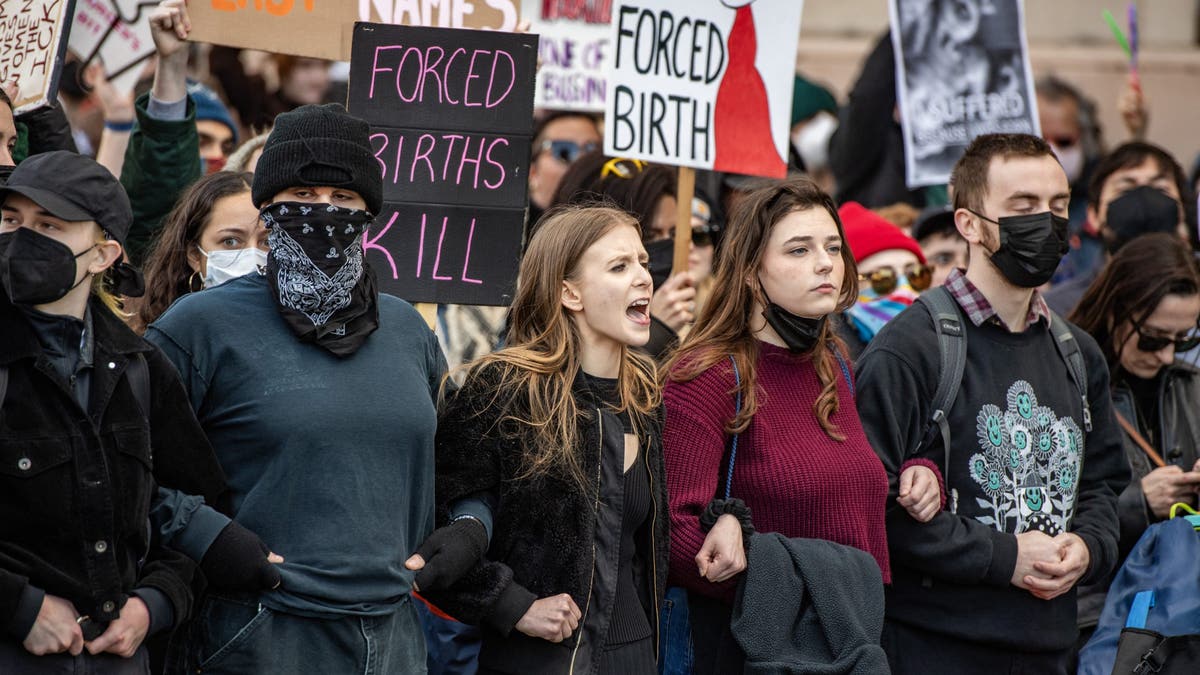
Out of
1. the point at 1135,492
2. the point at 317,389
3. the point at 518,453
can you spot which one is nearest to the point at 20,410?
the point at 317,389

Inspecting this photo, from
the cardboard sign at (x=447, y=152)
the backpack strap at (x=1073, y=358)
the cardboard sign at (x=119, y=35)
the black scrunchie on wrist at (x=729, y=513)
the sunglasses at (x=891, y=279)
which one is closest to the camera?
the black scrunchie on wrist at (x=729, y=513)

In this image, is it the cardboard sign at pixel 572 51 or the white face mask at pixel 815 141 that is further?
the white face mask at pixel 815 141

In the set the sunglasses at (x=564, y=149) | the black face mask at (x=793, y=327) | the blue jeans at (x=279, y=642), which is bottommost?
the blue jeans at (x=279, y=642)

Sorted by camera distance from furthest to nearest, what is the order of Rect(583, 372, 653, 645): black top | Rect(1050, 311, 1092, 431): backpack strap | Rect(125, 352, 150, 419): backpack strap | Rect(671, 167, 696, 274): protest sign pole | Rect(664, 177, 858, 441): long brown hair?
Rect(671, 167, 696, 274): protest sign pole
Rect(1050, 311, 1092, 431): backpack strap
Rect(664, 177, 858, 441): long brown hair
Rect(583, 372, 653, 645): black top
Rect(125, 352, 150, 419): backpack strap

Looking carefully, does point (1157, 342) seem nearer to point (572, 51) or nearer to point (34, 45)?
point (572, 51)

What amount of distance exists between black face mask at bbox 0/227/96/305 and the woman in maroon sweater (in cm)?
179

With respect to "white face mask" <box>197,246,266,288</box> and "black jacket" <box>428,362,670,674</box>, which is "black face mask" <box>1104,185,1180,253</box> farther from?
"white face mask" <box>197,246,266,288</box>

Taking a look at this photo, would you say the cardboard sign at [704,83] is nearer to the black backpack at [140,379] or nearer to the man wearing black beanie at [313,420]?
the man wearing black beanie at [313,420]

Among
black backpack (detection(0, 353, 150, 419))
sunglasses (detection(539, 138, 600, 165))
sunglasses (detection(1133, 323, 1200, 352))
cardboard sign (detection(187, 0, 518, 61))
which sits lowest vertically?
black backpack (detection(0, 353, 150, 419))

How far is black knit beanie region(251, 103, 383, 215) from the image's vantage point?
380 centimetres

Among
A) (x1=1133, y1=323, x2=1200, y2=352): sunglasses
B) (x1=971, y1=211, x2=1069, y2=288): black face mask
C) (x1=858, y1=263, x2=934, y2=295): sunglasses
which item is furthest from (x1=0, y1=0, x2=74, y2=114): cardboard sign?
(x1=1133, y1=323, x2=1200, y2=352): sunglasses

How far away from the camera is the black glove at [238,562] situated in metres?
3.56

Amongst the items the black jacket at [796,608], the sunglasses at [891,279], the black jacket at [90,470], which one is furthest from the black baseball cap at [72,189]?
the sunglasses at [891,279]

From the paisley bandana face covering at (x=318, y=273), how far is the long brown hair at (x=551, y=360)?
520 mm
